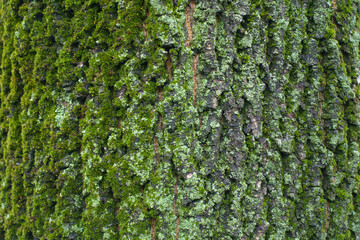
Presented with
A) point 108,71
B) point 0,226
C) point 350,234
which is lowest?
point 350,234

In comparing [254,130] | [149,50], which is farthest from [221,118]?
[149,50]

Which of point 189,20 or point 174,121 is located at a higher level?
point 189,20

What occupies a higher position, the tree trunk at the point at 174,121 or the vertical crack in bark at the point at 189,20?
the vertical crack in bark at the point at 189,20

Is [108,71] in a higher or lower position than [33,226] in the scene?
higher

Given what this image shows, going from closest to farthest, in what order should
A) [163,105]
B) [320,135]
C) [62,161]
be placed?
[163,105] → [62,161] → [320,135]

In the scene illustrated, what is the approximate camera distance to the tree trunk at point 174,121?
1315mm

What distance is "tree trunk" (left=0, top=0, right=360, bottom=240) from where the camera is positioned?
4.32 feet

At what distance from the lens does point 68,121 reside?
142 centimetres

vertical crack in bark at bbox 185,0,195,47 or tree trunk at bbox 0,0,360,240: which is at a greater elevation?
vertical crack in bark at bbox 185,0,195,47

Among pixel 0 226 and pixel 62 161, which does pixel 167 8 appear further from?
pixel 0 226

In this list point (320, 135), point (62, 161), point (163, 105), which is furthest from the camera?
point (320, 135)

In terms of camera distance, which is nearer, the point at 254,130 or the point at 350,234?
the point at 254,130

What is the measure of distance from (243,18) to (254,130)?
591mm

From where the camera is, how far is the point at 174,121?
131cm
